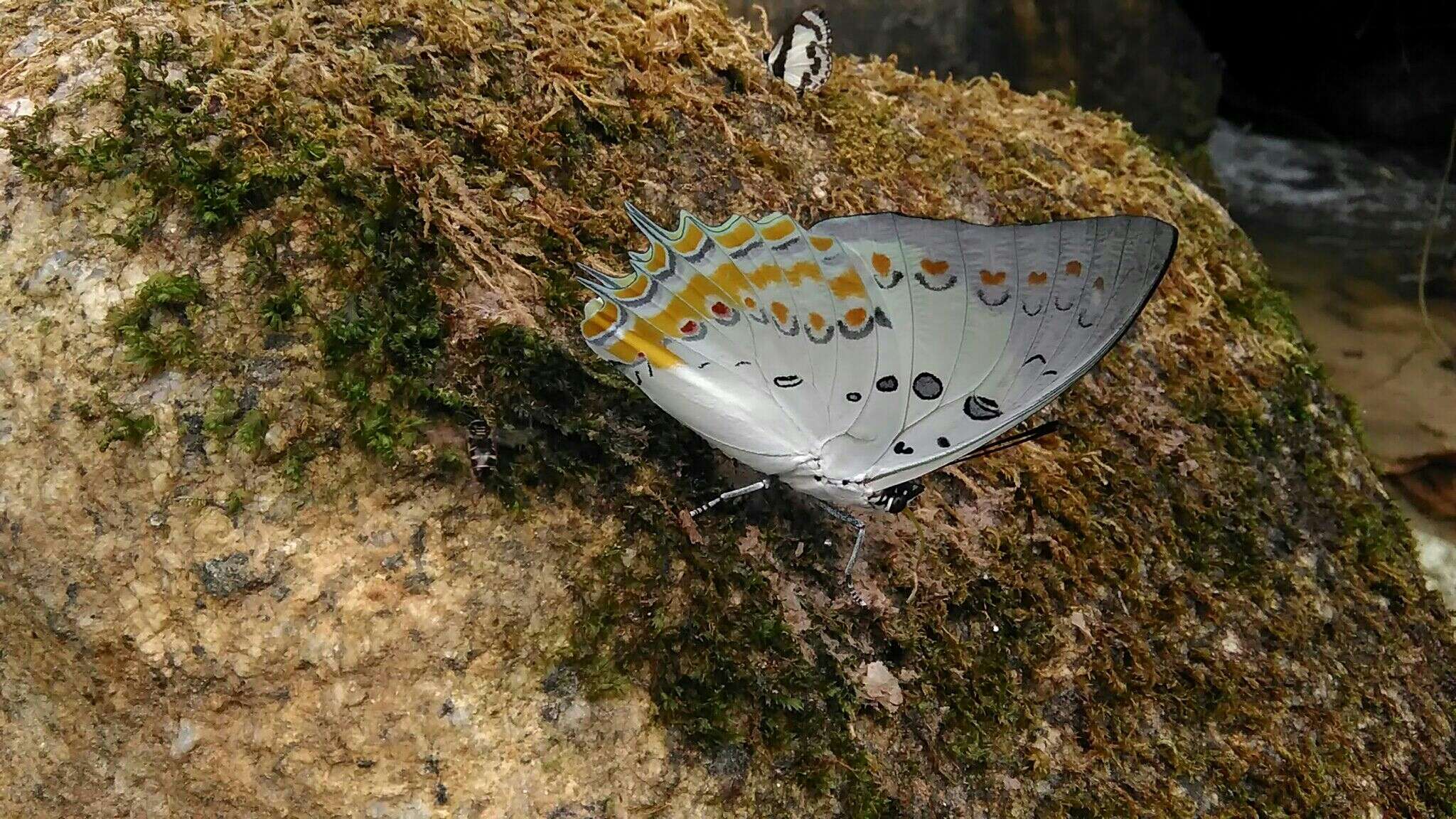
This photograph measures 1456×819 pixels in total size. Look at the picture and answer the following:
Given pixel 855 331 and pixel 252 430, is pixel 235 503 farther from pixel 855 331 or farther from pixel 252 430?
pixel 855 331

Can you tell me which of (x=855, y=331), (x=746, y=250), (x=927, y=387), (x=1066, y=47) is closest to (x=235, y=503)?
(x=746, y=250)

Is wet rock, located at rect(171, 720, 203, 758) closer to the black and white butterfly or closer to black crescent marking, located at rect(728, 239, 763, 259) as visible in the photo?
black crescent marking, located at rect(728, 239, 763, 259)

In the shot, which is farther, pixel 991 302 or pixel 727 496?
pixel 727 496

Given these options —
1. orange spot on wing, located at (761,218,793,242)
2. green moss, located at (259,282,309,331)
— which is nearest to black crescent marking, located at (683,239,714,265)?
orange spot on wing, located at (761,218,793,242)

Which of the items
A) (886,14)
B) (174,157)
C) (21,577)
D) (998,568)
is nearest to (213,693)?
(21,577)

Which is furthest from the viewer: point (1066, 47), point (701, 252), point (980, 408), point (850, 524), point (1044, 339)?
point (1066, 47)

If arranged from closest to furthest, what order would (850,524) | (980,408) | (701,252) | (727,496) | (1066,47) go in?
(980,408)
(701,252)
(727,496)
(850,524)
(1066,47)

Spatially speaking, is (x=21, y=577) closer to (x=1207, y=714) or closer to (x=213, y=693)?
(x=213, y=693)
